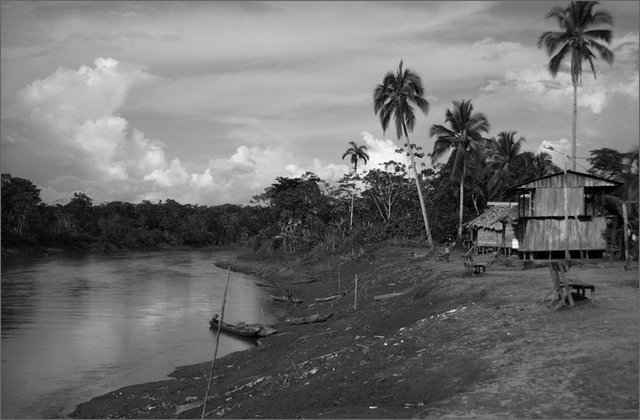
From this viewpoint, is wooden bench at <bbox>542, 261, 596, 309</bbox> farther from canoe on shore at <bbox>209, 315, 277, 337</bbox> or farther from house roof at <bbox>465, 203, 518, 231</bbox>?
house roof at <bbox>465, 203, 518, 231</bbox>

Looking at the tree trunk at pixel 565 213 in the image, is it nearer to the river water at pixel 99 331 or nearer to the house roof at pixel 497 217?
the house roof at pixel 497 217

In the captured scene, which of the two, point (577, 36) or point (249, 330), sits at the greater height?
point (577, 36)

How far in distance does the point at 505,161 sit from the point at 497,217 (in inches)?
546

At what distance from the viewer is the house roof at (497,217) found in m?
37.2

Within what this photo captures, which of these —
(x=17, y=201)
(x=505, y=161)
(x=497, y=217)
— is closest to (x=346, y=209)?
(x=505, y=161)

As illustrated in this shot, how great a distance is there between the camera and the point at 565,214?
30906 mm

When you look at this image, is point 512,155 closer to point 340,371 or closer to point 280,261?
point 280,261

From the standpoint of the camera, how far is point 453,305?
60.1ft

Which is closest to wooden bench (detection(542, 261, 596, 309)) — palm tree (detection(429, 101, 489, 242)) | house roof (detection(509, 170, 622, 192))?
house roof (detection(509, 170, 622, 192))

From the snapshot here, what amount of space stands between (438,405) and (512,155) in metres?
45.2

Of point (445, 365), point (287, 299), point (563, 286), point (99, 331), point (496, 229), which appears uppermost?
point (496, 229)

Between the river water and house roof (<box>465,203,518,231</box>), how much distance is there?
1635cm

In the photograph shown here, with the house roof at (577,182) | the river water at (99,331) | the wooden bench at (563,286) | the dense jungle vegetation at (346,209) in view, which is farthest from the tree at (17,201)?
the wooden bench at (563,286)

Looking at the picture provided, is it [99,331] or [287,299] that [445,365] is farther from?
[287,299]
